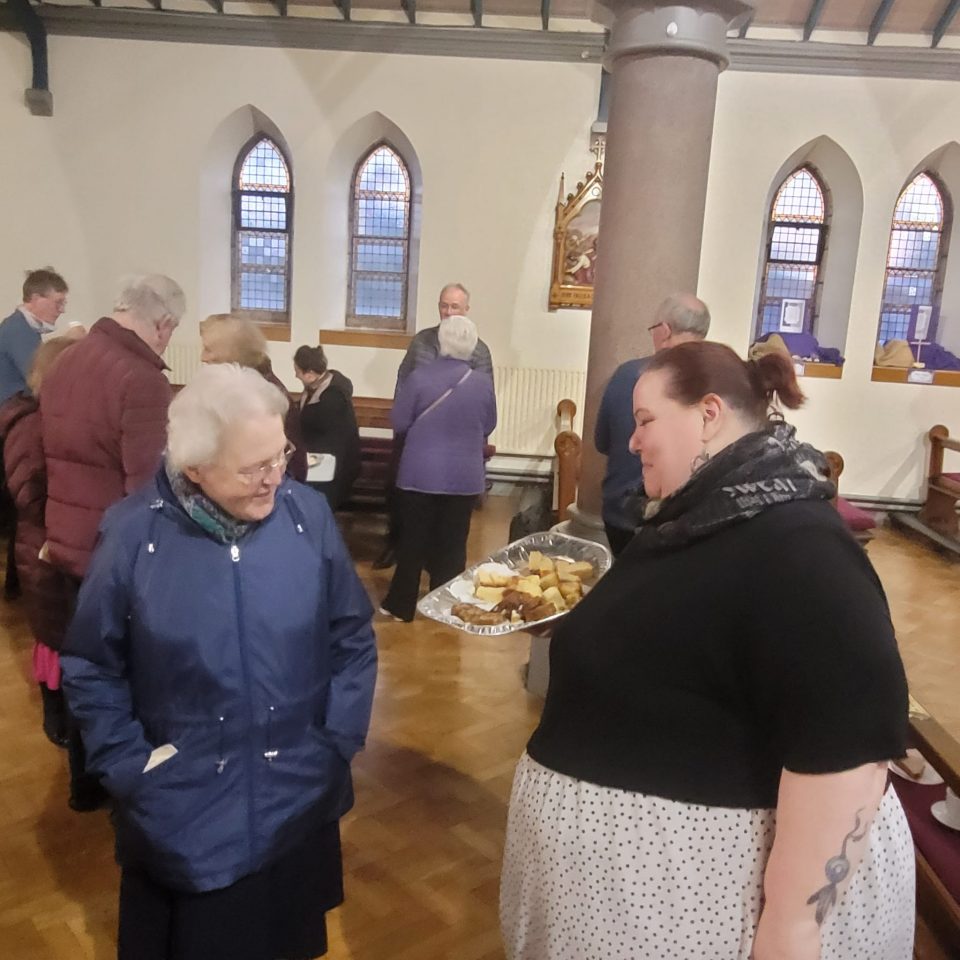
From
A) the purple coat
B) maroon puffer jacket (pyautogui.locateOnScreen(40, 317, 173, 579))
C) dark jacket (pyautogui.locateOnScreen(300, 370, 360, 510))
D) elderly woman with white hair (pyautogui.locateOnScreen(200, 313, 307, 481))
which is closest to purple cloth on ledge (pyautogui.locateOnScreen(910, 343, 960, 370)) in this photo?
the purple coat

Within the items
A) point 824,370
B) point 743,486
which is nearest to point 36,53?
point 824,370

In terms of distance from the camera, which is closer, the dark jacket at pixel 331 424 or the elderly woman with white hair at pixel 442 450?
the elderly woman with white hair at pixel 442 450

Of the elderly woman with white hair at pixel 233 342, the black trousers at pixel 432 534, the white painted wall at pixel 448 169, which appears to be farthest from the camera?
the white painted wall at pixel 448 169

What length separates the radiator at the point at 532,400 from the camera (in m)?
8.52

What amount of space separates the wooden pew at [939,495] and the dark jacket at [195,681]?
7.28 metres

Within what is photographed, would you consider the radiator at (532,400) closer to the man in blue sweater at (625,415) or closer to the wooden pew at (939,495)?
the wooden pew at (939,495)

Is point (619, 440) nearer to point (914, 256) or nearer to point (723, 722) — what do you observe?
point (723, 722)

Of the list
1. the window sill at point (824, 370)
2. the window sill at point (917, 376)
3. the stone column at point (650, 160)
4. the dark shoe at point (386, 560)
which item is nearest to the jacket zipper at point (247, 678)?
the stone column at point (650, 160)

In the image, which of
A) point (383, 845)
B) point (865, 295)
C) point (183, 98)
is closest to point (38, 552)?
point (383, 845)

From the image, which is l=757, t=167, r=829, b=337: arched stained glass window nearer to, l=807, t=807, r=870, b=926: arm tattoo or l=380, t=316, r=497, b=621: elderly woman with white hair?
l=380, t=316, r=497, b=621: elderly woman with white hair

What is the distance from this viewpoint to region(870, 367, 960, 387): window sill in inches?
328

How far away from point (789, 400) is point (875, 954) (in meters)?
0.85

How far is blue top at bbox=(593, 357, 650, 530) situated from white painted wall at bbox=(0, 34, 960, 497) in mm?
4969

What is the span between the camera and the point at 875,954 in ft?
4.57
